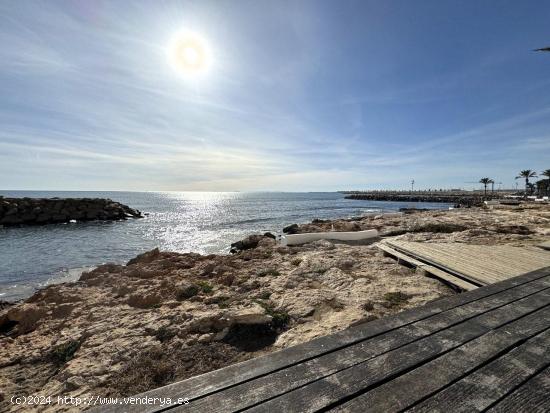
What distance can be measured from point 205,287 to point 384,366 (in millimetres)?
5486

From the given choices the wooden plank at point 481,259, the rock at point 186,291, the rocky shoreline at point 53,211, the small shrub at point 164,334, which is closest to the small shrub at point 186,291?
the rock at point 186,291

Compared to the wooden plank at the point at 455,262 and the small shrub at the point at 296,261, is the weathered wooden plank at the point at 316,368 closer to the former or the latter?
the wooden plank at the point at 455,262

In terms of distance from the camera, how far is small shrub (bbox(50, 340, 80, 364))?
14.6ft

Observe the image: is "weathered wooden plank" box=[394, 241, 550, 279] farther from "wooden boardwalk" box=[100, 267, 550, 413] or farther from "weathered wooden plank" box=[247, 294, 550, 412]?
"wooden boardwalk" box=[100, 267, 550, 413]

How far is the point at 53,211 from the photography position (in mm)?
37719

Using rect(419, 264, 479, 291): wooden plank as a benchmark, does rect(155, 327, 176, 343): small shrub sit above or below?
below

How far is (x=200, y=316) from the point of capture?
5.19 metres

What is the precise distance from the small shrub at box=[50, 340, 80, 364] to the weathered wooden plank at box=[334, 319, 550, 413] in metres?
4.65

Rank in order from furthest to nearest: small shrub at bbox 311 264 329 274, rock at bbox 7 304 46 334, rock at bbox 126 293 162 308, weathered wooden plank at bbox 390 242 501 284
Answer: small shrub at bbox 311 264 329 274 < rock at bbox 126 293 162 308 < rock at bbox 7 304 46 334 < weathered wooden plank at bbox 390 242 501 284

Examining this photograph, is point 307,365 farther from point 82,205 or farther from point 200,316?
point 82,205

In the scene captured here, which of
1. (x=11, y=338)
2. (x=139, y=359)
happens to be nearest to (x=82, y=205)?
(x=11, y=338)

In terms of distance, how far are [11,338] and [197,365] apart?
424 cm

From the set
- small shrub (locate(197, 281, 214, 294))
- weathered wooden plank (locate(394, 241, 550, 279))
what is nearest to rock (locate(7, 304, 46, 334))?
small shrub (locate(197, 281, 214, 294))

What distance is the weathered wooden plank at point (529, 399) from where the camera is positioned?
171 centimetres
